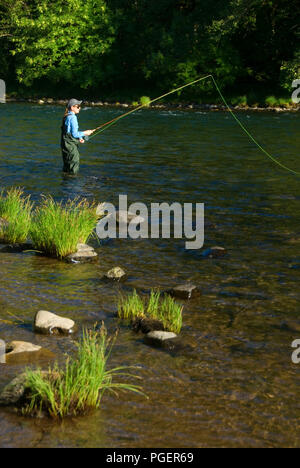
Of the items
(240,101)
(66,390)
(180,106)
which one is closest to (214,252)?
(66,390)

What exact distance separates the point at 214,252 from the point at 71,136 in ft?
23.9

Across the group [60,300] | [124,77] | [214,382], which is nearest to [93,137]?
[60,300]

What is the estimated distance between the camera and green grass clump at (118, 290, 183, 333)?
7.00m

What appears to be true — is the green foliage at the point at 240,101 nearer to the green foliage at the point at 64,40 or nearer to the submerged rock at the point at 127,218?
the green foliage at the point at 64,40

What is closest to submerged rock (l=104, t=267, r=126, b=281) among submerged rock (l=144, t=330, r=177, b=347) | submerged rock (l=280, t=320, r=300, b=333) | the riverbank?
submerged rock (l=144, t=330, r=177, b=347)

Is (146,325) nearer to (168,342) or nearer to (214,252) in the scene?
(168,342)

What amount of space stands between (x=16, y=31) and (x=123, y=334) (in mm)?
55238

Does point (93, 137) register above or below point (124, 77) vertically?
below

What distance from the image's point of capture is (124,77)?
5603 centimetres

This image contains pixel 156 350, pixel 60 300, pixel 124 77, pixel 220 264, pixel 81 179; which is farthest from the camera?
pixel 124 77

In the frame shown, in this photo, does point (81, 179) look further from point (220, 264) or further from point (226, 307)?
point (226, 307)

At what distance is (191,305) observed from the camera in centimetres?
789

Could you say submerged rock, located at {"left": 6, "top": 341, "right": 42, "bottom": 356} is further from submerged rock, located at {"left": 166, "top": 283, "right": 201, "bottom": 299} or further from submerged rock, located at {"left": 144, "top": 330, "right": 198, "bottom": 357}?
submerged rock, located at {"left": 166, "top": 283, "right": 201, "bottom": 299}

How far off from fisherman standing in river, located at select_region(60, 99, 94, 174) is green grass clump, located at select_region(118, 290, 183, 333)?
8782 mm
